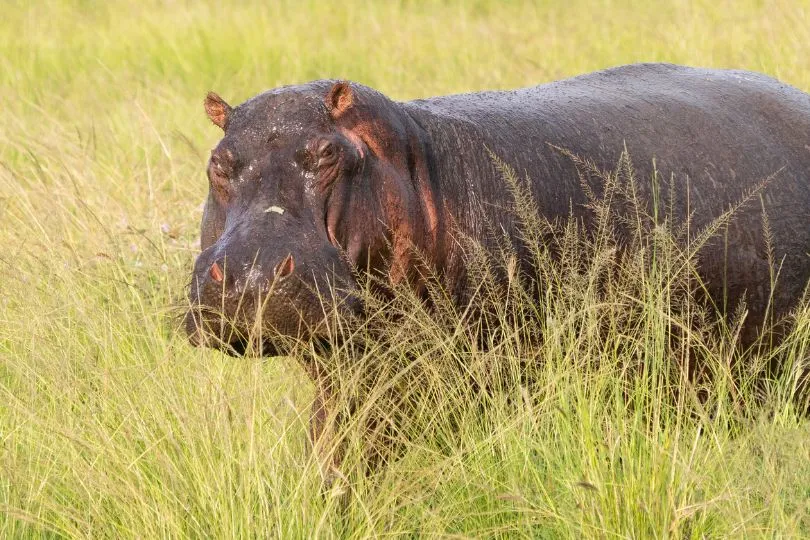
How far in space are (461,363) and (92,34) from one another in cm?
738

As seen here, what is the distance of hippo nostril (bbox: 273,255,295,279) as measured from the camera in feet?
9.77

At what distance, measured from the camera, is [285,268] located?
9.87 feet

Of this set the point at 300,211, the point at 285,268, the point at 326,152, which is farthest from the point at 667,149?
the point at 285,268

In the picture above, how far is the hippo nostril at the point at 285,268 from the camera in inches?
117

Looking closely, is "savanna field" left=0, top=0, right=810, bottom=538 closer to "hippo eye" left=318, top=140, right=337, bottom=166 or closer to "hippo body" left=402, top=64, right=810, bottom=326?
"hippo body" left=402, top=64, right=810, bottom=326

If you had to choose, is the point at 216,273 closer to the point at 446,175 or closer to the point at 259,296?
the point at 259,296

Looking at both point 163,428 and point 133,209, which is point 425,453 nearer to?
point 163,428

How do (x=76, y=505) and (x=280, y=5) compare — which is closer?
(x=76, y=505)

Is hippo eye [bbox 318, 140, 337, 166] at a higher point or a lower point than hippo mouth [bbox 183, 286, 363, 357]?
higher

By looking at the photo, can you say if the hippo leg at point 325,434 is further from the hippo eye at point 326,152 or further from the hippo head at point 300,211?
the hippo eye at point 326,152

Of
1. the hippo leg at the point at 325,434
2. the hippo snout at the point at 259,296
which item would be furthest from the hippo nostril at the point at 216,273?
the hippo leg at the point at 325,434

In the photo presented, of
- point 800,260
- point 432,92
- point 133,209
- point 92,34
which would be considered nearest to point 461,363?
point 800,260

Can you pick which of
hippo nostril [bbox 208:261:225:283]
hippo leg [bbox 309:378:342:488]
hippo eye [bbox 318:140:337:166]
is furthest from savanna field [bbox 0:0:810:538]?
hippo eye [bbox 318:140:337:166]

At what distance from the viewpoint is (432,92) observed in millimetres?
7926
